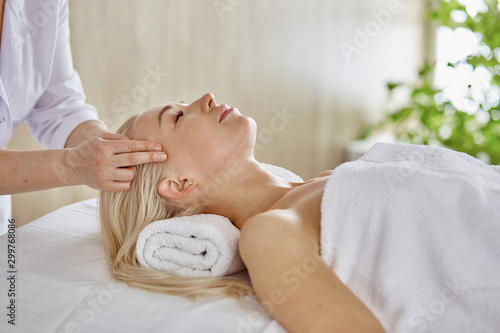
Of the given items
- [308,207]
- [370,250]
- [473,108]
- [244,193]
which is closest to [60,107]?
[244,193]

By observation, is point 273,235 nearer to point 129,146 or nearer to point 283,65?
point 129,146

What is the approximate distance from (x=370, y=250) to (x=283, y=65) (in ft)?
6.69

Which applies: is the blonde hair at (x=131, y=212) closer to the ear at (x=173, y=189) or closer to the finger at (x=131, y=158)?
the ear at (x=173, y=189)

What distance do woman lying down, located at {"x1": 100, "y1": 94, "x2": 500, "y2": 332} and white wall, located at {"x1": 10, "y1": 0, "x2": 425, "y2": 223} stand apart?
32.9 inches

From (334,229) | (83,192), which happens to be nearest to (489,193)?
(334,229)

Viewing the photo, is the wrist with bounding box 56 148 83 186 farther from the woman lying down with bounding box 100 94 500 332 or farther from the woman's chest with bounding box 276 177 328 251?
the woman's chest with bounding box 276 177 328 251

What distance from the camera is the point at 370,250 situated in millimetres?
1199

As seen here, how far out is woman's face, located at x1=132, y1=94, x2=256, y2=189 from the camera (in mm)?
1491

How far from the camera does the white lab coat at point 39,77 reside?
162 cm

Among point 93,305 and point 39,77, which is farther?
point 39,77

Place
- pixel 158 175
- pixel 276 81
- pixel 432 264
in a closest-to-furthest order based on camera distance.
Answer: pixel 432 264 < pixel 158 175 < pixel 276 81

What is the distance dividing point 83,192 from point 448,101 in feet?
8.15

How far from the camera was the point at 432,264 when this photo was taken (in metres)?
1.17

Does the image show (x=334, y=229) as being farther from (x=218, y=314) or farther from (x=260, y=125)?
(x=260, y=125)
